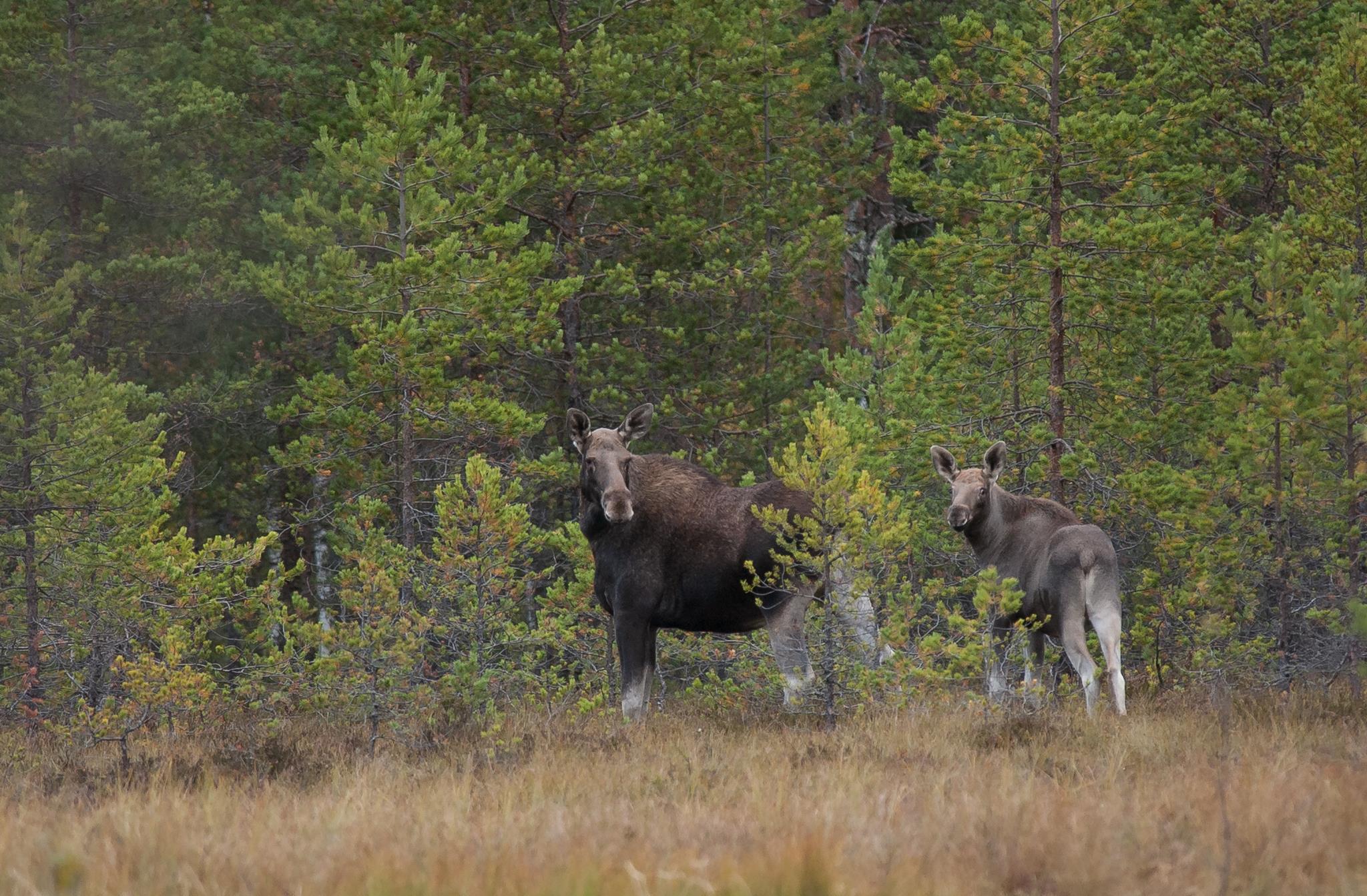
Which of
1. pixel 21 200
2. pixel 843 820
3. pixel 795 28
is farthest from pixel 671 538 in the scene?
pixel 795 28

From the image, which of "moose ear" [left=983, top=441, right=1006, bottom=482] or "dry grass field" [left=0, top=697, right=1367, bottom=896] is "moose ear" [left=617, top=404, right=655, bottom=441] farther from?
"dry grass field" [left=0, top=697, right=1367, bottom=896]

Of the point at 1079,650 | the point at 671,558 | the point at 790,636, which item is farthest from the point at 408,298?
the point at 1079,650

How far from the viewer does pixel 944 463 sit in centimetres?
1241

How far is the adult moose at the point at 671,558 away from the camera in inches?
451

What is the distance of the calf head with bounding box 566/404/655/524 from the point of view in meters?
11.2

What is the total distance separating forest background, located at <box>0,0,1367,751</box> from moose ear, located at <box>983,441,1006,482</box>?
1234 millimetres

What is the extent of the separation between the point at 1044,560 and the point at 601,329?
10.3m

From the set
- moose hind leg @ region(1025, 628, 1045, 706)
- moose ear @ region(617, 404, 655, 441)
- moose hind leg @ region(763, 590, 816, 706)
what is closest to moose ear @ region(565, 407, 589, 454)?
moose ear @ region(617, 404, 655, 441)

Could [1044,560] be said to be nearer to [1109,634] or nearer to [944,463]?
[1109,634]

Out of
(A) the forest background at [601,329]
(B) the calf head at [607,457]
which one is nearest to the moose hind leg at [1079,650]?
(A) the forest background at [601,329]

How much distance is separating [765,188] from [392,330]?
26.3 feet

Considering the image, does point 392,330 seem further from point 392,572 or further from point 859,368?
point 859,368

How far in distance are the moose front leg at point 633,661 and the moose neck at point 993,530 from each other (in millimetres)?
3026

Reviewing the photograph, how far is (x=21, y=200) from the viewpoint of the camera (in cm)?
1562
